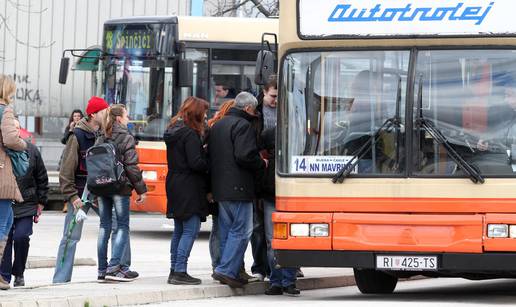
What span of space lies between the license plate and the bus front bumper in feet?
0.11

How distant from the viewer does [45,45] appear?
3638 centimetres

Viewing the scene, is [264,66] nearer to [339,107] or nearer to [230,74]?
[339,107]

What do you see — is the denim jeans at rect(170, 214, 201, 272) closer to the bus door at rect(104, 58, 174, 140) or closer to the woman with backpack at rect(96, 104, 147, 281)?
the woman with backpack at rect(96, 104, 147, 281)

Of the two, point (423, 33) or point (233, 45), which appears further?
point (233, 45)

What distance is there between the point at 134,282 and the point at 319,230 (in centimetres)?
207

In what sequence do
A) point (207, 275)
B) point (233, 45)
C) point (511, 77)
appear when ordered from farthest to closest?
point (233, 45) → point (207, 275) → point (511, 77)

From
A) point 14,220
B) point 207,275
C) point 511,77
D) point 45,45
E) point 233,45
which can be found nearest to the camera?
point 511,77

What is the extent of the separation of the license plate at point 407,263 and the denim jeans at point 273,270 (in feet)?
4.90

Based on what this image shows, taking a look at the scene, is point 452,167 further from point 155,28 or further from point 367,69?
point 155,28

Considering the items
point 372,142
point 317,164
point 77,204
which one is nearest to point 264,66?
point 317,164

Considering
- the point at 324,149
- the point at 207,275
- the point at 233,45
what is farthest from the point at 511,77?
the point at 233,45

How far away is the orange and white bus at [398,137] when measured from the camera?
13.5 m

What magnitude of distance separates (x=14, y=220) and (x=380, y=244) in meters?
3.50

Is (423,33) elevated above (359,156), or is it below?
above
